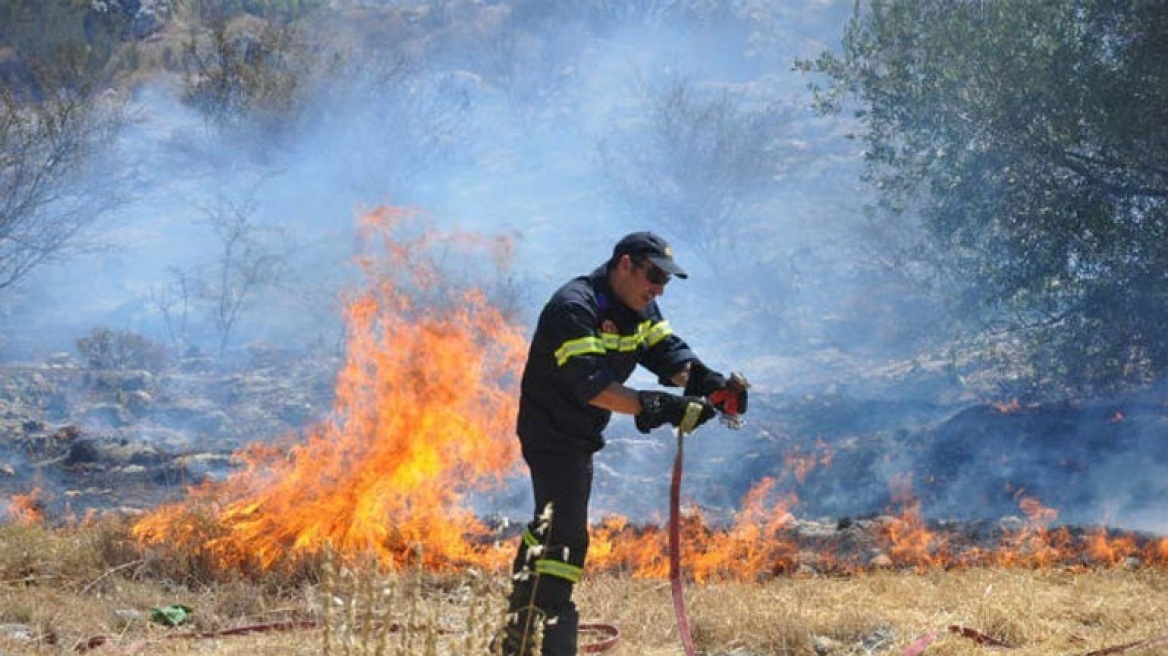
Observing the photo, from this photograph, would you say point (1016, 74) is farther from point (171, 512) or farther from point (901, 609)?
point (171, 512)

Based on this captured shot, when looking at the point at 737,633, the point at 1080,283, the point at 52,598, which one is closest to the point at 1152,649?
the point at 737,633

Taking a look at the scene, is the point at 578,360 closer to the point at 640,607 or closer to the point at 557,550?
the point at 557,550

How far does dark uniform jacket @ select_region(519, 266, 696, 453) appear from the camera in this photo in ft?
15.0

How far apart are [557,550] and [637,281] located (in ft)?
3.74

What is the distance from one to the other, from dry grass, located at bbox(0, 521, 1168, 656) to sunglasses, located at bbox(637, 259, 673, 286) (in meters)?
1.45

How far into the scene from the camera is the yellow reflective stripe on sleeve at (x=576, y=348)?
4.56m

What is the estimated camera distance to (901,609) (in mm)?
6000

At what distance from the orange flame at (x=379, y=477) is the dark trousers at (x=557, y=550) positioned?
154cm

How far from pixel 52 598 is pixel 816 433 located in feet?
32.1

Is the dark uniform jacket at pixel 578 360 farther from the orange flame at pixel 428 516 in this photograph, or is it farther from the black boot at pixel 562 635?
the orange flame at pixel 428 516

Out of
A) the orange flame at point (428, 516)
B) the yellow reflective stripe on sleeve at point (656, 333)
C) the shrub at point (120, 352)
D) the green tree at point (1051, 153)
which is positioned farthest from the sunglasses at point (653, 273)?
the shrub at point (120, 352)

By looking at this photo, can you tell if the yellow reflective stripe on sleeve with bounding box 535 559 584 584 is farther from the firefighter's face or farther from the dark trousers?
the firefighter's face

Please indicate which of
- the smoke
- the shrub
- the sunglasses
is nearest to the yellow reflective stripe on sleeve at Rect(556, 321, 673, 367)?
the sunglasses

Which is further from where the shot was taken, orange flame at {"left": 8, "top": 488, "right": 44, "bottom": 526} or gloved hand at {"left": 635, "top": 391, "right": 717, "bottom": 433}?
orange flame at {"left": 8, "top": 488, "right": 44, "bottom": 526}
